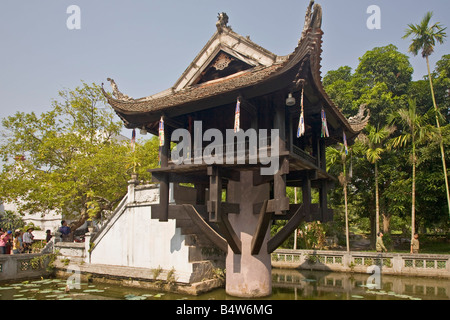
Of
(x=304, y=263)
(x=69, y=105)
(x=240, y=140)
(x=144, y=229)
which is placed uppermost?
(x=69, y=105)

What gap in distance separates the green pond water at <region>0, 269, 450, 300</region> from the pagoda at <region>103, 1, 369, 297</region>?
1823mm

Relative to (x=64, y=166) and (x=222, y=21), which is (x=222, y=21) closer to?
(x=222, y=21)

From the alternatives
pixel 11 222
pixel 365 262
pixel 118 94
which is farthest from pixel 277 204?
pixel 11 222

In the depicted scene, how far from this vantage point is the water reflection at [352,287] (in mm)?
10164

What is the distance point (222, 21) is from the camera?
9.71m

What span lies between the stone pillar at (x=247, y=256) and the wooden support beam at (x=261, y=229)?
1.51 feet

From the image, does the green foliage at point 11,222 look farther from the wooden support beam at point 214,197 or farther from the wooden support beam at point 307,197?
the wooden support beam at point 307,197

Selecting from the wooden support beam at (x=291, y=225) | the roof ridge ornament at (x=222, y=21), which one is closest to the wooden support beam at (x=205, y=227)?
the wooden support beam at (x=291, y=225)

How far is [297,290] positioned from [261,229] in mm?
3968

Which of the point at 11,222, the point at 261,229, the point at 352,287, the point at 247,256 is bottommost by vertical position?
the point at 352,287

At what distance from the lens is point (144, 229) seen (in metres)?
12.2
